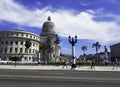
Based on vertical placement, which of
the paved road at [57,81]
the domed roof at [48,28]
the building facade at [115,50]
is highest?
the domed roof at [48,28]

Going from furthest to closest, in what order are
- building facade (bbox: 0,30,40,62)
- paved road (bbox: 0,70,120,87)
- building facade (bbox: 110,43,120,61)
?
1. building facade (bbox: 110,43,120,61)
2. building facade (bbox: 0,30,40,62)
3. paved road (bbox: 0,70,120,87)

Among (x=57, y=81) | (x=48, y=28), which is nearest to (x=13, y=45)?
(x=48, y=28)

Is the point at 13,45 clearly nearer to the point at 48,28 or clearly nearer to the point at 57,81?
the point at 48,28

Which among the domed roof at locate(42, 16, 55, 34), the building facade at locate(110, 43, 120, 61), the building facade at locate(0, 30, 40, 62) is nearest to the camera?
the building facade at locate(0, 30, 40, 62)

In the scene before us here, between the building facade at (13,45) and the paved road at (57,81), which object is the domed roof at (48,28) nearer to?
the building facade at (13,45)

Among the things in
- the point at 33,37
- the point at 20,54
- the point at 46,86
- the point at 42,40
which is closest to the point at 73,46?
the point at 46,86

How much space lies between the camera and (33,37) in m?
142

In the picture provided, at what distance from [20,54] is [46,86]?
12100cm

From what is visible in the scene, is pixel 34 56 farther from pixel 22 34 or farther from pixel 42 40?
pixel 42 40

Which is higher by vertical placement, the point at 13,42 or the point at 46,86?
the point at 13,42

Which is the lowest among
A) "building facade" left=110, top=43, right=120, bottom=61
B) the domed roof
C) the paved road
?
the paved road

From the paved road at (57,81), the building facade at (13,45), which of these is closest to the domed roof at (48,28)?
the building facade at (13,45)

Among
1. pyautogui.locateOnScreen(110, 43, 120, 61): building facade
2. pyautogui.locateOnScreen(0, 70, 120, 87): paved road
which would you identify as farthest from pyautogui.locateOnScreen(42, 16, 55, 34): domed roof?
pyautogui.locateOnScreen(0, 70, 120, 87): paved road

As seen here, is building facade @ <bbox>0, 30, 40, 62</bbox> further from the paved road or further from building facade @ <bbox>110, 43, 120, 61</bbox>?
the paved road
